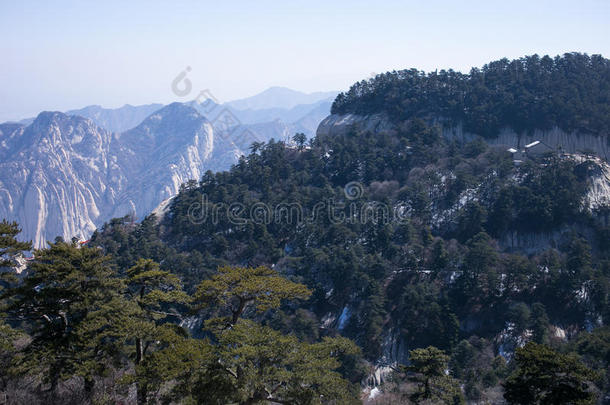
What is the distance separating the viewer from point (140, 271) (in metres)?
14.8

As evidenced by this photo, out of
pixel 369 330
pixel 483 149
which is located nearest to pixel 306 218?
pixel 369 330

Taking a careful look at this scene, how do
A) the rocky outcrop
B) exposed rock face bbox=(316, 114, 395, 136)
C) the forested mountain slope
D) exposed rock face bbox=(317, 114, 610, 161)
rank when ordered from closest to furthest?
the forested mountain slope → the rocky outcrop → exposed rock face bbox=(317, 114, 610, 161) → exposed rock face bbox=(316, 114, 395, 136)

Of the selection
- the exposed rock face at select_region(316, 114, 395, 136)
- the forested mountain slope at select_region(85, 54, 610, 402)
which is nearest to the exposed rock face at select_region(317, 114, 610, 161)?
the exposed rock face at select_region(316, 114, 395, 136)

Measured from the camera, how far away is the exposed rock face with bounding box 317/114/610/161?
48281 mm

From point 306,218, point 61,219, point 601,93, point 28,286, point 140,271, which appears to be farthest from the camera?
point 61,219

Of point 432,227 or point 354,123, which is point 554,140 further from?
point 354,123

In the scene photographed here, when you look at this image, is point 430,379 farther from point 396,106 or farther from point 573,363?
point 396,106

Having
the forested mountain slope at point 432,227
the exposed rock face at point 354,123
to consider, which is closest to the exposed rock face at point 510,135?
the exposed rock face at point 354,123

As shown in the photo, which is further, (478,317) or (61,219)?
(61,219)

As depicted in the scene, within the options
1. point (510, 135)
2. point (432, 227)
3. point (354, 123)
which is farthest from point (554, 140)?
point (354, 123)

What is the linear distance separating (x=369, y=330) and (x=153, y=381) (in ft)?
70.7

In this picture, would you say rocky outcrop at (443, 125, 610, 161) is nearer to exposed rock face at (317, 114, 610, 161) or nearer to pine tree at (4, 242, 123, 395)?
exposed rock face at (317, 114, 610, 161)

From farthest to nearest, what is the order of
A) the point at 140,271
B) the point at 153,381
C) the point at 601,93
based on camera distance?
1. the point at 601,93
2. the point at 140,271
3. the point at 153,381

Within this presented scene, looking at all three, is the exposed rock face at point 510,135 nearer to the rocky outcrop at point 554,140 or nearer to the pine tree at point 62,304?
the rocky outcrop at point 554,140
